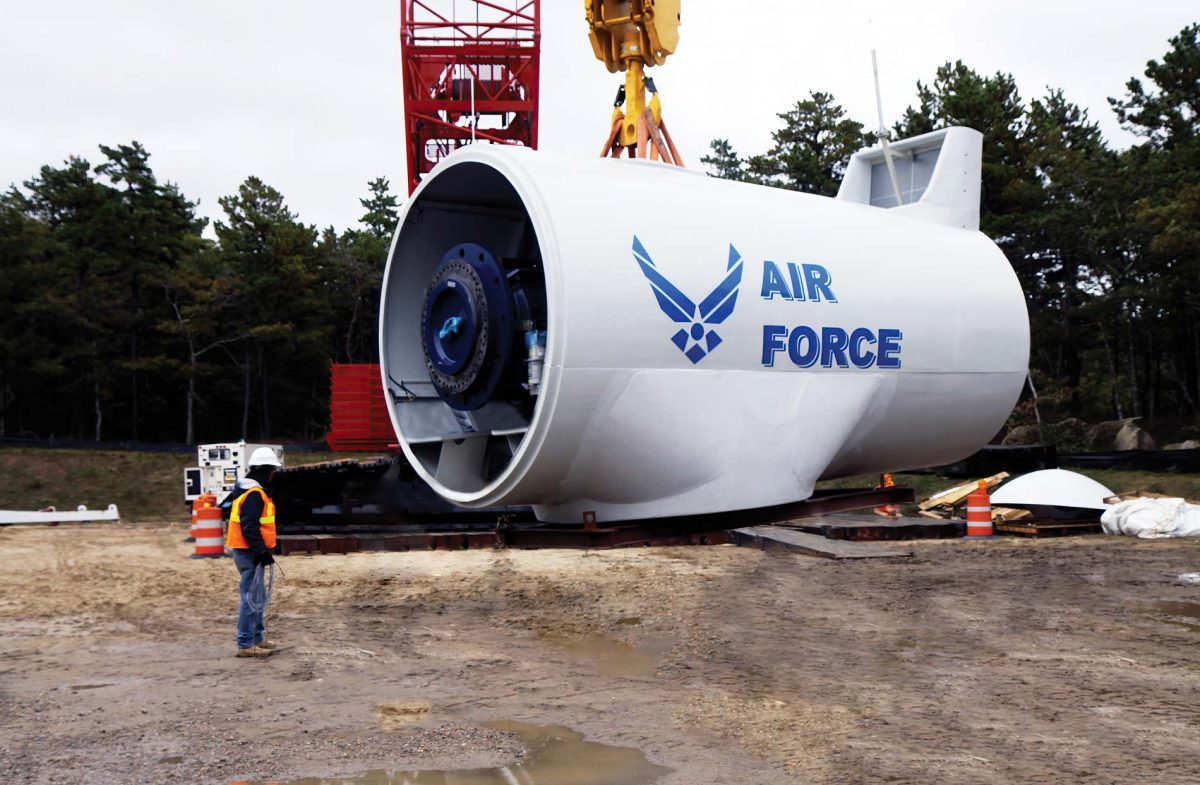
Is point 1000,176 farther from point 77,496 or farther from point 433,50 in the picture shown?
point 77,496

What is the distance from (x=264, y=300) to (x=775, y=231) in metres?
46.6

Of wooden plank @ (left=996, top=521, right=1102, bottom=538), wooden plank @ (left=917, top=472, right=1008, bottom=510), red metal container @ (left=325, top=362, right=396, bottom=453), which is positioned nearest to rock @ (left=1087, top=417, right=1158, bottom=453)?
wooden plank @ (left=917, top=472, right=1008, bottom=510)

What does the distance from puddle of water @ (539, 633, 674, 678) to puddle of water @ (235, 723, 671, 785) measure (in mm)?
2085

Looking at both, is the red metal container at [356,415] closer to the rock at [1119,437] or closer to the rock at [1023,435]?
the rock at [1023,435]

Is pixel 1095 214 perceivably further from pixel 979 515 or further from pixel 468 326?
pixel 468 326

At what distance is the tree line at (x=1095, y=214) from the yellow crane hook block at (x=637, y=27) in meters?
24.9

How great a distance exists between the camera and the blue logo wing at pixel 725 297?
6.92 m

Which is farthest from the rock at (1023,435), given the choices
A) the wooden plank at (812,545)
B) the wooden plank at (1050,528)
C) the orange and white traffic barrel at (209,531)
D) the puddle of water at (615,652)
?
the puddle of water at (615,652)

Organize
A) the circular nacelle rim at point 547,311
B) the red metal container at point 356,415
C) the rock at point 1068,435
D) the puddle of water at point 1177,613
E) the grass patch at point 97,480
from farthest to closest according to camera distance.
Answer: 1. the grass patch at point 97,480
2. the rock at point 1068,435
3. the red metal container at point 356,415
4. the puddle of water at point 1177,613
5. the circular nacelle rim at point 547,311

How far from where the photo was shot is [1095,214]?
34.2 meters

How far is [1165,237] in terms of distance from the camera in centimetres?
2912

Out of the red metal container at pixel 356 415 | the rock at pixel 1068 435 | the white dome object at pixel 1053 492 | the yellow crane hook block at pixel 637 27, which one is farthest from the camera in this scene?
the rock at pixel 1068 435

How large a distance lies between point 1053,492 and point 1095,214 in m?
18.0

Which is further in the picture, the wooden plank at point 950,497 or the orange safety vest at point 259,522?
the wooden plank at point 950,497
